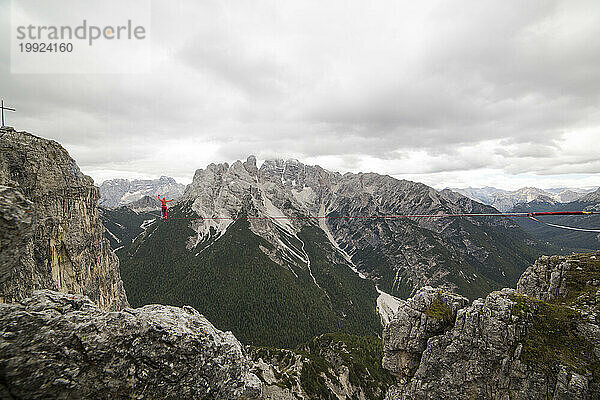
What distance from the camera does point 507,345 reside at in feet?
70.6

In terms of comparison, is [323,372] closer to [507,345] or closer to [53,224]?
[507,345]

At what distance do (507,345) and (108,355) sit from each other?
28.6 meters

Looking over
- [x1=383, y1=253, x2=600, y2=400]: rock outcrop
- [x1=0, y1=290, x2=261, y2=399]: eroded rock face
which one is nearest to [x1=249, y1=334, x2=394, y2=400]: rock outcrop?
[x1=383, y1=253, x2=600, y2=400]: rock outcrop

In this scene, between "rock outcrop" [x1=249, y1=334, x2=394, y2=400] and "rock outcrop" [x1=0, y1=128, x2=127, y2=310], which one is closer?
"rock outcrop" [x1=0, y1=128, x2=127, y2=310]

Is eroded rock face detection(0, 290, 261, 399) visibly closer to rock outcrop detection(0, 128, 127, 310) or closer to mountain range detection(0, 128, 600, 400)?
mountain range detection(0, 128, 600, 400)

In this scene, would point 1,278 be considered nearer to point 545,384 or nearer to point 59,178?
point 59,178

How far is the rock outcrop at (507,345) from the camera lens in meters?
19.3

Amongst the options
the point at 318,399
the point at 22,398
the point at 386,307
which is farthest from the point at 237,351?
the point at 386,307

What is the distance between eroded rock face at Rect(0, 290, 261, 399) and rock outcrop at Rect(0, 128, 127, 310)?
8.88m

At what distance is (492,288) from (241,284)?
185 m

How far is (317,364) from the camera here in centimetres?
6038

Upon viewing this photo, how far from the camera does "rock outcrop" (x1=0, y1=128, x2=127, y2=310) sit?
71.7 ft

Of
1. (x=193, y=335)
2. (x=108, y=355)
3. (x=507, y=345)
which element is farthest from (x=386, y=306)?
(x=108, y=355)

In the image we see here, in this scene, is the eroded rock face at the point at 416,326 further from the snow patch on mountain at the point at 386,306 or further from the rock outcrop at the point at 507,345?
the snow patch on mountain at the point at 386,306
